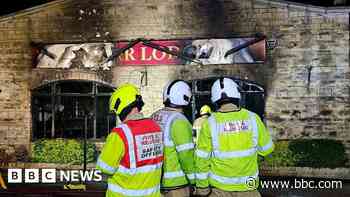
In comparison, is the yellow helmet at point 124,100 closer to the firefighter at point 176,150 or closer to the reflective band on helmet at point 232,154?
the reflective band on helmet at point 232,154

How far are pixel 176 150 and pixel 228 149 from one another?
81 cm

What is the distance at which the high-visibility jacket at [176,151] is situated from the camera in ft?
15.6

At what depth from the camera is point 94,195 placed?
29.0ft

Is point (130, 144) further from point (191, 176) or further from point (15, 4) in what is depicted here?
point (15, 4)

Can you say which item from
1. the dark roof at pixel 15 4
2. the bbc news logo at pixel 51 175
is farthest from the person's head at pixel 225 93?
the dark roof at pixel 15 4

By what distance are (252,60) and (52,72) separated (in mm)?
5171

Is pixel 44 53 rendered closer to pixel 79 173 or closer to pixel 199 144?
pixel 79 173

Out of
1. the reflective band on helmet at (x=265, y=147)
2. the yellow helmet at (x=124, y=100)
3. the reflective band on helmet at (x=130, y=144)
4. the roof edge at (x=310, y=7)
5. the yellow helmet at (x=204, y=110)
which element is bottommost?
the yellow helmet at (x=204, y=110)

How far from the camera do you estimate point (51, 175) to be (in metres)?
11.1

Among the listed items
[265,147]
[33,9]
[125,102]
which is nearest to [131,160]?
[125,102]

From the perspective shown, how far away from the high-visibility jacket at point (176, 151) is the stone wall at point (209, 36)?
20.4ft

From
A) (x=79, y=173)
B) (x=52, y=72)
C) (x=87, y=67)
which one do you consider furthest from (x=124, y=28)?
(x=79, y=173)

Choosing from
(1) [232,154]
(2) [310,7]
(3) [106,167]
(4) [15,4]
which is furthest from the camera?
(4) [15,4]

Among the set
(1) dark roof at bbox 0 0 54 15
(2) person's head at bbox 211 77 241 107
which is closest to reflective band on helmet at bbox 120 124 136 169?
(2) person's head at bbox 211 77 241 107
